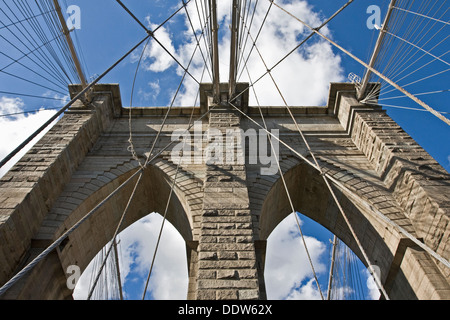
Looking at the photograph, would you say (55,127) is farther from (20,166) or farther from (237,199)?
(237,199)

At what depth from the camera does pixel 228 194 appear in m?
6.73

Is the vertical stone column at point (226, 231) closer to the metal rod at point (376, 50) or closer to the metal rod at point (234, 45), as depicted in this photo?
the metal rod at point (234, 45)

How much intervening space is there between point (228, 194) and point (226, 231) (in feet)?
3.48

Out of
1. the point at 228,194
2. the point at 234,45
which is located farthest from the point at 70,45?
the point at 228,194

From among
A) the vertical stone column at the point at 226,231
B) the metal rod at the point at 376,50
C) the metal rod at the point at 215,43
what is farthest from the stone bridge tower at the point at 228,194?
the metal rod at the point at 215,43

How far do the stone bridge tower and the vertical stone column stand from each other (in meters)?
0.02

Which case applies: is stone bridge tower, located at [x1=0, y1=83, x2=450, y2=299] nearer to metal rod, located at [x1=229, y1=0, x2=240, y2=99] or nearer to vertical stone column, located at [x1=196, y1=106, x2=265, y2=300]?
vertical stone column, located at [x1=196, y1=106, x2=265, y2=300]

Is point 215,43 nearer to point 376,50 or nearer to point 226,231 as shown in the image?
point 376,50

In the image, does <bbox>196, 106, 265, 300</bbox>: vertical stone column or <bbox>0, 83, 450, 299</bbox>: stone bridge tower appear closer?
<bbox>196, 106, 265, 300</bbox>: vertical stone column

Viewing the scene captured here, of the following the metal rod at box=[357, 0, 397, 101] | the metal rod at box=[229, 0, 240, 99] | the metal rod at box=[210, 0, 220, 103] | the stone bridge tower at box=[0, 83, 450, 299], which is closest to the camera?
the stone bridge tower at box=[0, 83, 450, 299]

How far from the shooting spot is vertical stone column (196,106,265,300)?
15.9 ft

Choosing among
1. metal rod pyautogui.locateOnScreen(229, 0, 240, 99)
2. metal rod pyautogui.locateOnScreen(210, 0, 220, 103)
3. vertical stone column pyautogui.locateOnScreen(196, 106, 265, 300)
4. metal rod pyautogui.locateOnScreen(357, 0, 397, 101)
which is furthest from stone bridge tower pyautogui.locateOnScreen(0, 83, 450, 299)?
metal rod pyautogui.locateOnScreen(210, 0, 220, 103)

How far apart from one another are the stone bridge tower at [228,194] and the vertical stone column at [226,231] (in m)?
0.02

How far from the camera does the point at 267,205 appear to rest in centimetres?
784
